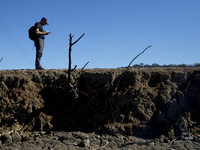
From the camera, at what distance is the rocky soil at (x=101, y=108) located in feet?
16.9

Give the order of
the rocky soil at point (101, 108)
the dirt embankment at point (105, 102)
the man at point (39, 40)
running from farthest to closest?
the man at point (39, 40) < the dirt embankment at point (105, 102) < the rocky soil at point (101, 108)

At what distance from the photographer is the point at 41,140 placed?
508 cm

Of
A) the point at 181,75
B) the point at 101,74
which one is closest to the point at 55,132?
the point at 101,74

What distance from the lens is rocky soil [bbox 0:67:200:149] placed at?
5160mm

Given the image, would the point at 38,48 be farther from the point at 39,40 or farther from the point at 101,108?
the point at 101,108

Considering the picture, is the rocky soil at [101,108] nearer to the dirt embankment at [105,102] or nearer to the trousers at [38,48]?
the dirt embankment at [105,102]

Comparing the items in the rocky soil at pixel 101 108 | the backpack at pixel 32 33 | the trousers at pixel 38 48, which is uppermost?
the backpack at pixel 32 33

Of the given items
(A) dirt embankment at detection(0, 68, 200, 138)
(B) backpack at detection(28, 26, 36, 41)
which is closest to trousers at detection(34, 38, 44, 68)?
(B) backpack at detection(28, 26, 36, 41)

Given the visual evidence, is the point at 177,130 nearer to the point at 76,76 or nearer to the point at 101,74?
the point at 101,74

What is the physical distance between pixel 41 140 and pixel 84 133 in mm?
871

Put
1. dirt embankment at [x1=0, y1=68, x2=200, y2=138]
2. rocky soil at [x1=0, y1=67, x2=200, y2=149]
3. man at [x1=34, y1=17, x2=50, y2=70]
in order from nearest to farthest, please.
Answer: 1. rocky soil at [x1=0, y1=67, x2=200, y2=149]
2. dirt embankment at [x1=0, y1=68, x2=200, y2=138]
3. man at [x1=34, y1=17, x2=50, y2=70]

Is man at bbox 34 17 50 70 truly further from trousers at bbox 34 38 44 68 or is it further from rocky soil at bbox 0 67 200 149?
rocky soil at bbox 0 67 200 149

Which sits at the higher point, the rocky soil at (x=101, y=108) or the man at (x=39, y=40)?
the man at (x=39, y=40)

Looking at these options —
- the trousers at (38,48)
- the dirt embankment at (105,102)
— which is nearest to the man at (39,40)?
the trousers at (38,48)
